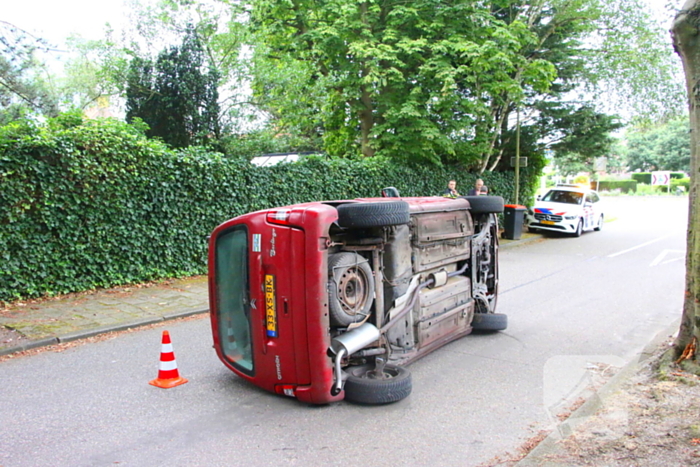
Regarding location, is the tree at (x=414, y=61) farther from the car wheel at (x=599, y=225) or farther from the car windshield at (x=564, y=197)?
the car wheel at (x=599, y=225)

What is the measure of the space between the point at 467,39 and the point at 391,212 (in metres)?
12.5

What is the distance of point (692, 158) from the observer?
17.3 ft

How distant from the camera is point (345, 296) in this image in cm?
459

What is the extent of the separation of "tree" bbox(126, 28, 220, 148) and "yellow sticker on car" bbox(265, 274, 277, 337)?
975 centimetres

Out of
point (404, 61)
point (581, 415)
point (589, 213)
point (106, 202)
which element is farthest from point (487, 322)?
point (589, 213)

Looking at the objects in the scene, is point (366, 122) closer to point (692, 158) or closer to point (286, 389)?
point (692, 158)

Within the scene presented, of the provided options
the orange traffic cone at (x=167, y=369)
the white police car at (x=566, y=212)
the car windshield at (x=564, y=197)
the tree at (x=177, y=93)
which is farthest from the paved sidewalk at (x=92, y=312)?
the car windshield at (x=564, y=197)

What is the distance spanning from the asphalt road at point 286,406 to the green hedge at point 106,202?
226cm

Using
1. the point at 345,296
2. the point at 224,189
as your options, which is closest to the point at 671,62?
the point at 224,189

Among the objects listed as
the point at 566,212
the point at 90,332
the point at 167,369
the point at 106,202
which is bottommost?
the point at 90,332

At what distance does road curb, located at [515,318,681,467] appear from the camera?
11.9 ft

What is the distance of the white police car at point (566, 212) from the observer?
1980 centimetres

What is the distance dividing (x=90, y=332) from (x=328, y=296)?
4004mm

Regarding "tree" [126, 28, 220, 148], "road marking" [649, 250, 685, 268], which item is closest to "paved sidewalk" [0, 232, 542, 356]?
"tree" [126, 28, 220, 148]
